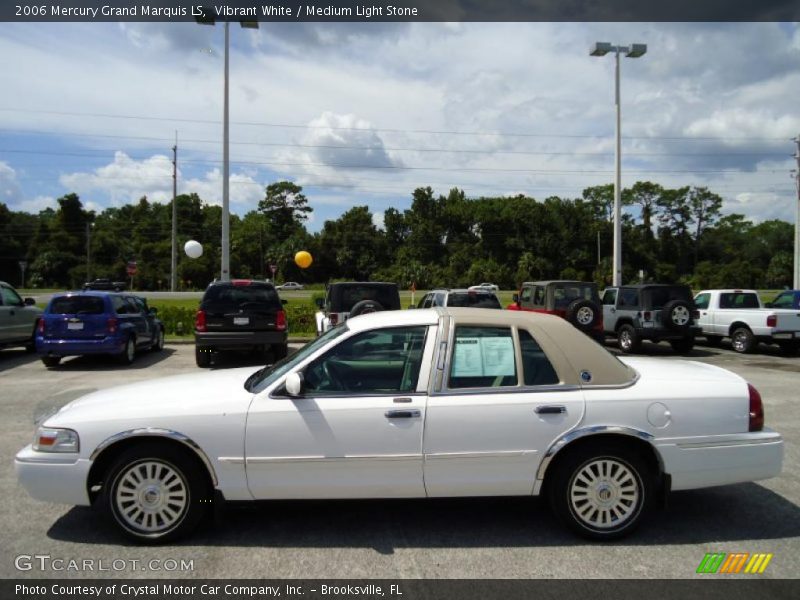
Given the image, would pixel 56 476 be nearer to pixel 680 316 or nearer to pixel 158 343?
pixel 158 343

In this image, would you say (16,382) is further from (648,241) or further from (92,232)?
(648,241)

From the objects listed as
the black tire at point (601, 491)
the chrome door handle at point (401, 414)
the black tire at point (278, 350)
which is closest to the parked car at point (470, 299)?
the black tire at point (278, 350)

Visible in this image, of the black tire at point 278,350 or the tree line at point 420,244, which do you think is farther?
the tree line at point 420,244

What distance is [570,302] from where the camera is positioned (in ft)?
53.0

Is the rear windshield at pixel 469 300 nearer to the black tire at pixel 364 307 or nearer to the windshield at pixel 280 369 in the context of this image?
the black tire at pixel 364 307

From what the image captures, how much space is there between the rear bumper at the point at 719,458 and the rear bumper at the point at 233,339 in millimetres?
9707

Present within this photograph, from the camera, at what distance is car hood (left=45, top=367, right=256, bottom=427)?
4230mm

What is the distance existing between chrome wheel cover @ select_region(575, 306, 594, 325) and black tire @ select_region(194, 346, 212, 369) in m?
8.34

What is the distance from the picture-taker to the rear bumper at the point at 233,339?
12.8 m

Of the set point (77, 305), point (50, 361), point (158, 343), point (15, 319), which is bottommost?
point (50, 361)

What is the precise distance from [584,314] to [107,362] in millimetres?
11044

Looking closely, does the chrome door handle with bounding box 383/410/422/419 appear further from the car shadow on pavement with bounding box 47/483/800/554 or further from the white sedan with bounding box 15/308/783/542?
the car shadow on pavement with bounding box 47/483/800/554

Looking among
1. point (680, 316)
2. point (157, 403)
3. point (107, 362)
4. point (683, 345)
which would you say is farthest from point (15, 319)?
point (683, 345)

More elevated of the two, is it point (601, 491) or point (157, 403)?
point (157, 403)
